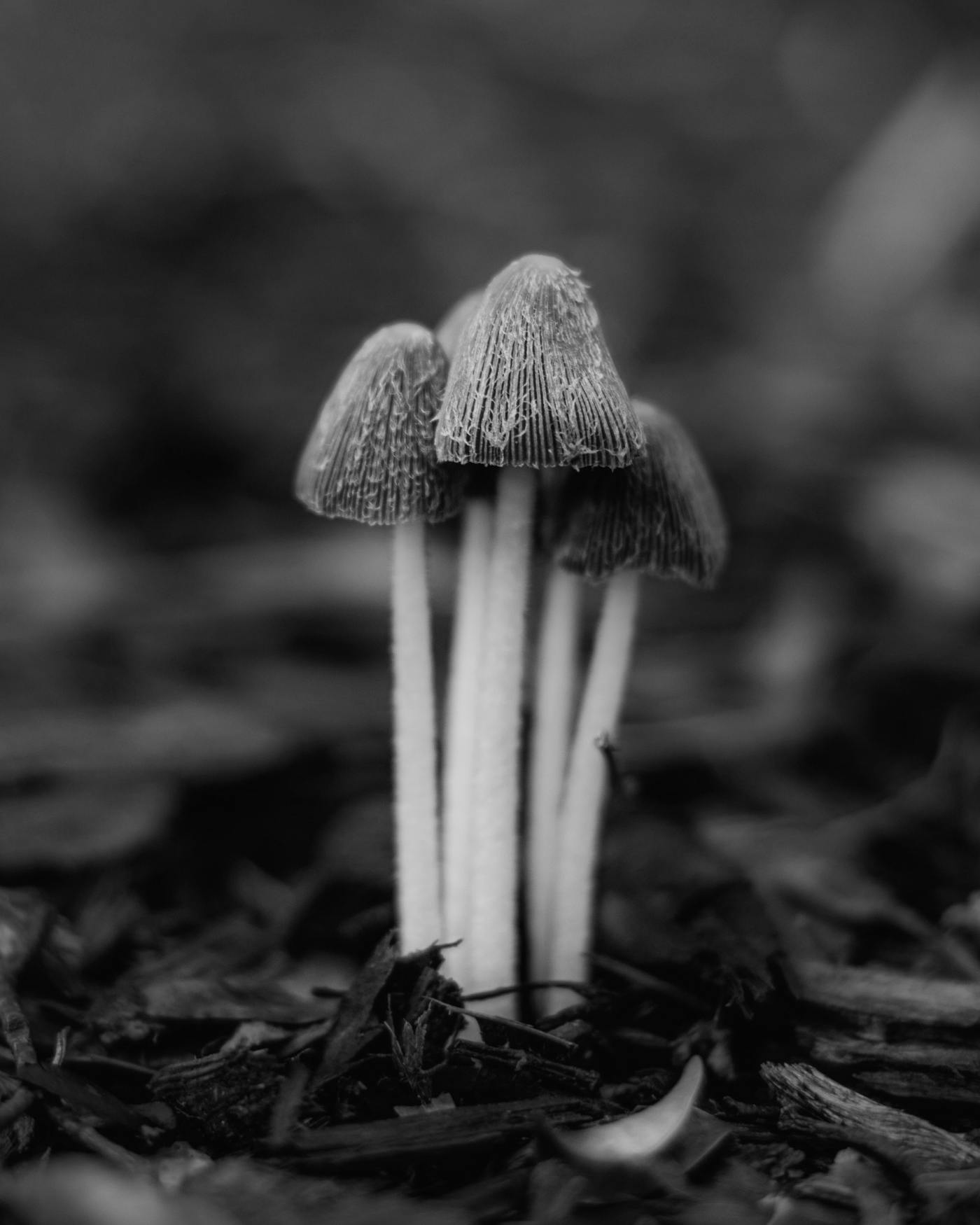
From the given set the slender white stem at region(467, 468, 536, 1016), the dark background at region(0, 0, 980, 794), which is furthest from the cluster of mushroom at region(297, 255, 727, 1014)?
the dark background at region(0, 0, 980, 794)

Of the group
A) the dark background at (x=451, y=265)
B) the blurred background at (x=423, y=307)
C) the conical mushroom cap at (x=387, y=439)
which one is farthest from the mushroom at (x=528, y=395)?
the dark background at (x=451, y=265)

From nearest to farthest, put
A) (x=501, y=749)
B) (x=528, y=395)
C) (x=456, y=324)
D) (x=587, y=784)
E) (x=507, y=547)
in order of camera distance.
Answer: (x=528, y=395) < (x=507, y=547) < (x=501, y=749) < (x=456, y=324) < (x=587, y=784)

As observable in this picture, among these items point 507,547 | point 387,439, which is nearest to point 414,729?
Answer: point 507,547

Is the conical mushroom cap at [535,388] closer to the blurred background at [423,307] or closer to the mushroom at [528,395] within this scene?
the mushroom at [528,395]

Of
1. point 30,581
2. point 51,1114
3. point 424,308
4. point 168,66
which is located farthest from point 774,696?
point 168,66

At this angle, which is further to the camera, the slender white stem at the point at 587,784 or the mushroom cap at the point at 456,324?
the slender white stem at the point at 587,784

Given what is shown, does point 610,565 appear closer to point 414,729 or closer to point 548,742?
point 548,742
